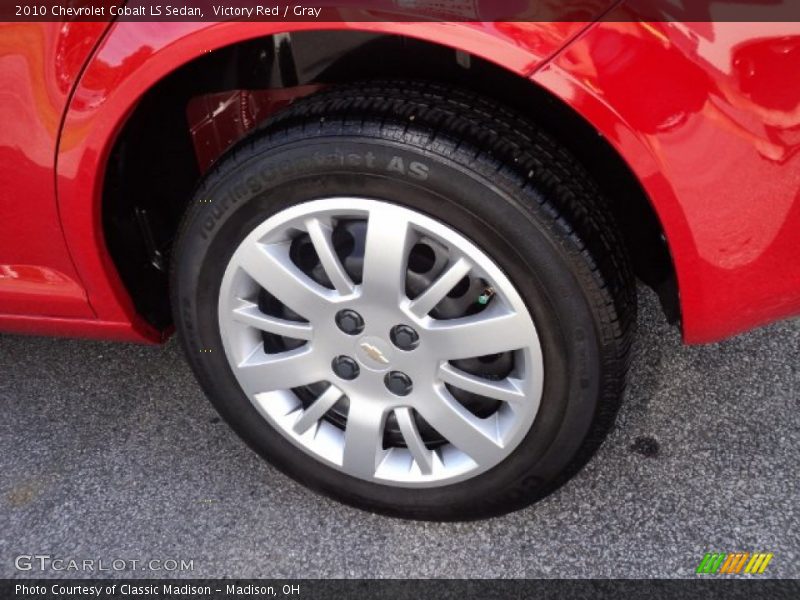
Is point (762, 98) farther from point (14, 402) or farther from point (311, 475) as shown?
point (14, 402)

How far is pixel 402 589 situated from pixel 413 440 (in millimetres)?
297

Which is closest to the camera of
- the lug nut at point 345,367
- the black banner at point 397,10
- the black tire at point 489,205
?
the black banner at point 397,10

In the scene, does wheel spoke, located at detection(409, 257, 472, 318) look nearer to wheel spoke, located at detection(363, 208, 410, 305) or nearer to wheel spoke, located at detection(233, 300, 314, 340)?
wheel spoke, located at detection(363, 208, 410, 305)

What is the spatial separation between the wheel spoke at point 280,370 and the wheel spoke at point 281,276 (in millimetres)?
122

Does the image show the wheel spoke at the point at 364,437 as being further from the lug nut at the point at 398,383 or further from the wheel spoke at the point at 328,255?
the wheel spoke at the point at 328,255

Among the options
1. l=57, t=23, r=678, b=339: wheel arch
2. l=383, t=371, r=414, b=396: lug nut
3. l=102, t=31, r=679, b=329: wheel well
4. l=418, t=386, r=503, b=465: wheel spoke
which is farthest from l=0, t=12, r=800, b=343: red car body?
l=383, t=371, r=414, b=396: lug nut

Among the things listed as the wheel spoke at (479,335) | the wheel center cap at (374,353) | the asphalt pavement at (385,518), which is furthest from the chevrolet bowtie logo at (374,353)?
the asphalt pavement at (385,518)

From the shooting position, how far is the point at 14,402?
215 cm

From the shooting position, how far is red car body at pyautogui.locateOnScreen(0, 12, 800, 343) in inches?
47.3

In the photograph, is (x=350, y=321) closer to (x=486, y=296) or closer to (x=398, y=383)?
(x=398, y=383)

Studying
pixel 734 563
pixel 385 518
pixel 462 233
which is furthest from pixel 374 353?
pixel 734 563

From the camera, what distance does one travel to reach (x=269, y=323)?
5.27 ft

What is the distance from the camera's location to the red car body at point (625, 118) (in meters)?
1.20

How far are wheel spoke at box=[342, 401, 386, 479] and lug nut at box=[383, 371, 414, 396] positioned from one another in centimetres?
6
